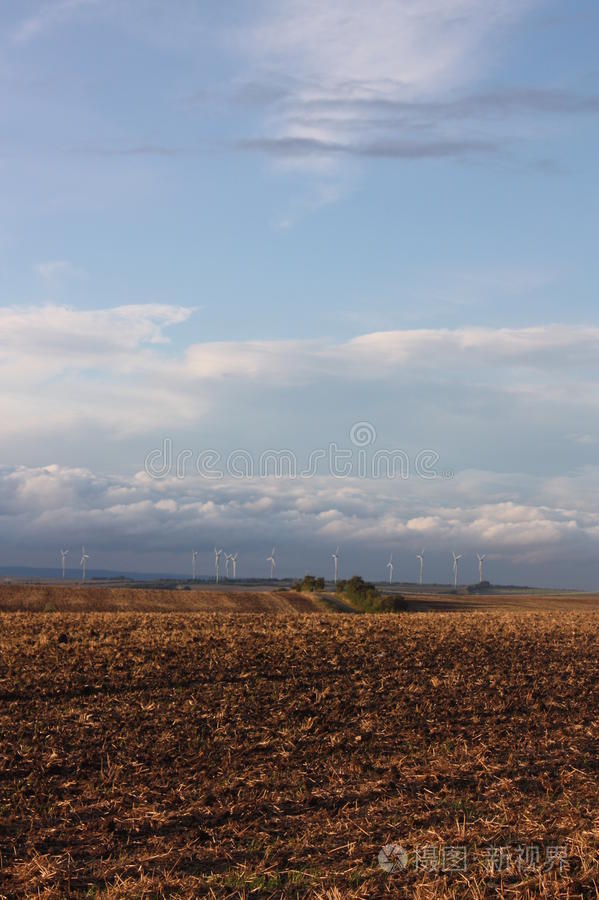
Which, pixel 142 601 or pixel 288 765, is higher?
pixel 288 765

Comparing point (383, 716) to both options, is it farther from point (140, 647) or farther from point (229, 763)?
point (140, 647)

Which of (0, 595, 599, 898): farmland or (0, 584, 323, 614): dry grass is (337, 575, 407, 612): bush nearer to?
(0, 584, 323, 614): dry grass

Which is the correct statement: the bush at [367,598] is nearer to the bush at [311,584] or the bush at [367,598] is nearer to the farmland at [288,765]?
the bush at [311,584]

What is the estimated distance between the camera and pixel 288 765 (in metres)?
17.3

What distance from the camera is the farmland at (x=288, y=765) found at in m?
11.5

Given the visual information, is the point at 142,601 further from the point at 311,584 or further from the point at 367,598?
the point at 311,584

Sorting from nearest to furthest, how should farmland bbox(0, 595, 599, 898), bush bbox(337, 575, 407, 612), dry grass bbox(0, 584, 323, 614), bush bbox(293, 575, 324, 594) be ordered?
farmland bbox(0, 595, 599, 898) → dry grass bbox(0, 584, 323, 614) → bush bbox(337, 575, 407, 612) → bush bbox(293, 575, 324, 594)

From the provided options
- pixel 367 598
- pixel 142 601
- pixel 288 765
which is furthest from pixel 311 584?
pixel 288 765

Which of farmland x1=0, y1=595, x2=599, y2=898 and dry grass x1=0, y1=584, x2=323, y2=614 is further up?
farmland x1=0, y1=595, x2=599, y2=898

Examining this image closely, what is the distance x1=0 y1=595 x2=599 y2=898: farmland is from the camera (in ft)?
37.7

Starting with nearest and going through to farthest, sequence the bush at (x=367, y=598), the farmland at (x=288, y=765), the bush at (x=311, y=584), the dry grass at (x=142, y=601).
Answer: the farmland at (x=288, y=765)
the dry grass at (x=142, y=601)
the bush at (x=367, y=598)
the bush at (x=311, y=584)

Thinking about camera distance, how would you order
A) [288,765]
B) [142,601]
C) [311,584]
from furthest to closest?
[311,584] → [142,601] → [288,765]

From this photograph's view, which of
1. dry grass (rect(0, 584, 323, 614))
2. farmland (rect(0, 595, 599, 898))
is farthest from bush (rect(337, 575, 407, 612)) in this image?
farmland (rect(0, 595, 599, 898))

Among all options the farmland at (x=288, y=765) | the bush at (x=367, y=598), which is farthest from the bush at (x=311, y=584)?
the farmland at (x=288, y=765)
